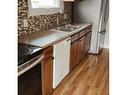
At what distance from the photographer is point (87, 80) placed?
320 cm

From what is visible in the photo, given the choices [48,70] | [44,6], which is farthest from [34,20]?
[48,70]

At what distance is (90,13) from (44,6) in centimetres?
189

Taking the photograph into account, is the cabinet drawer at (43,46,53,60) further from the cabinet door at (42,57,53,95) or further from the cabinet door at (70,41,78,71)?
the cabinet door at (70,41,78,71)

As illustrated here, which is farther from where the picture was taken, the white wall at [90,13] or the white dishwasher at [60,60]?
the white wall at [90,13]

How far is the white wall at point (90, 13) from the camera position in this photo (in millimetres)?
4637

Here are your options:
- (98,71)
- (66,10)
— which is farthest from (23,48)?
(66,10)

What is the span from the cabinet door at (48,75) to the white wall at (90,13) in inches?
105

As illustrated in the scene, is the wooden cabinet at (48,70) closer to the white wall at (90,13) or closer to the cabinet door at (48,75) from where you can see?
the cabinet door at (48,75)

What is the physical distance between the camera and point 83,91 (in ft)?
9.07

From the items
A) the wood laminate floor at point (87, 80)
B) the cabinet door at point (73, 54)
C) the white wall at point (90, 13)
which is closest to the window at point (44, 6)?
the cabinet door at point (73, 54)

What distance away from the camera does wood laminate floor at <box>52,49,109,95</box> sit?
2756mm

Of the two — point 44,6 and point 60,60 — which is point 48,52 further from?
point 44,6

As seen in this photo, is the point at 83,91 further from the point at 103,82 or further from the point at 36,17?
the point at 36,17

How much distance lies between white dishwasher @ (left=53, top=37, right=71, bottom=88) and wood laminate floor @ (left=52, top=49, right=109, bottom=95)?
19 cm
